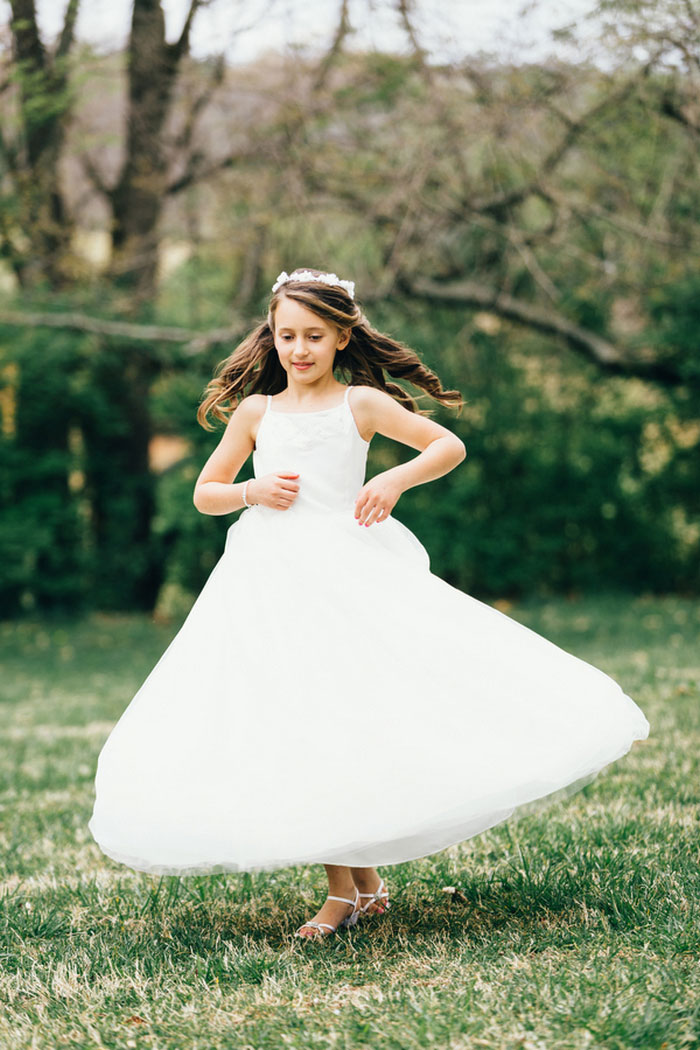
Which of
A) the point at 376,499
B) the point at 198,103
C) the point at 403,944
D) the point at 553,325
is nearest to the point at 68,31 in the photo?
the point at 198,103

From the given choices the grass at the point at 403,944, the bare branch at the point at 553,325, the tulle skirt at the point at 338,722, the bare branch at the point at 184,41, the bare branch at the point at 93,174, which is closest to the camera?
the grass at the point at 403,944

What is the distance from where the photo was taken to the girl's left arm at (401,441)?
3145 mm

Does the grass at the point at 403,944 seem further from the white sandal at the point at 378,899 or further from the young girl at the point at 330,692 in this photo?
the young girl at the point at 330,692

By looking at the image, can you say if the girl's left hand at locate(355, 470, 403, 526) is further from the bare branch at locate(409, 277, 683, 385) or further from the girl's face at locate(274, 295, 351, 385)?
the bare branch at locate(409, 277, 683, 385)

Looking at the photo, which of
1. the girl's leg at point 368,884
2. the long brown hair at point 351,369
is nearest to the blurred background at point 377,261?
the long brown hair at point 351,369

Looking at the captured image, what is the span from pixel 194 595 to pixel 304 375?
11.2m

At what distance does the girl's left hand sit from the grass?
1.20 meters

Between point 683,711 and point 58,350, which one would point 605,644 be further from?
point 58,350

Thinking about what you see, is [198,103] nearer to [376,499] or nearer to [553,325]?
[553,325]

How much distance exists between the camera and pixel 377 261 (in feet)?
44.5

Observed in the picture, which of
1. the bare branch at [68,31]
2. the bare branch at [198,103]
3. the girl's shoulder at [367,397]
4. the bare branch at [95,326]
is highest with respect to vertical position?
the bare branch at [68,31]

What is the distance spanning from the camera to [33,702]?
348 inches

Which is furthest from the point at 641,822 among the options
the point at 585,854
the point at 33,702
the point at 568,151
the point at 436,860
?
the point at 568,151

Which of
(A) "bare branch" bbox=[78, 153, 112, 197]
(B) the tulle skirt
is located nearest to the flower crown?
(B) the tulle skirt
